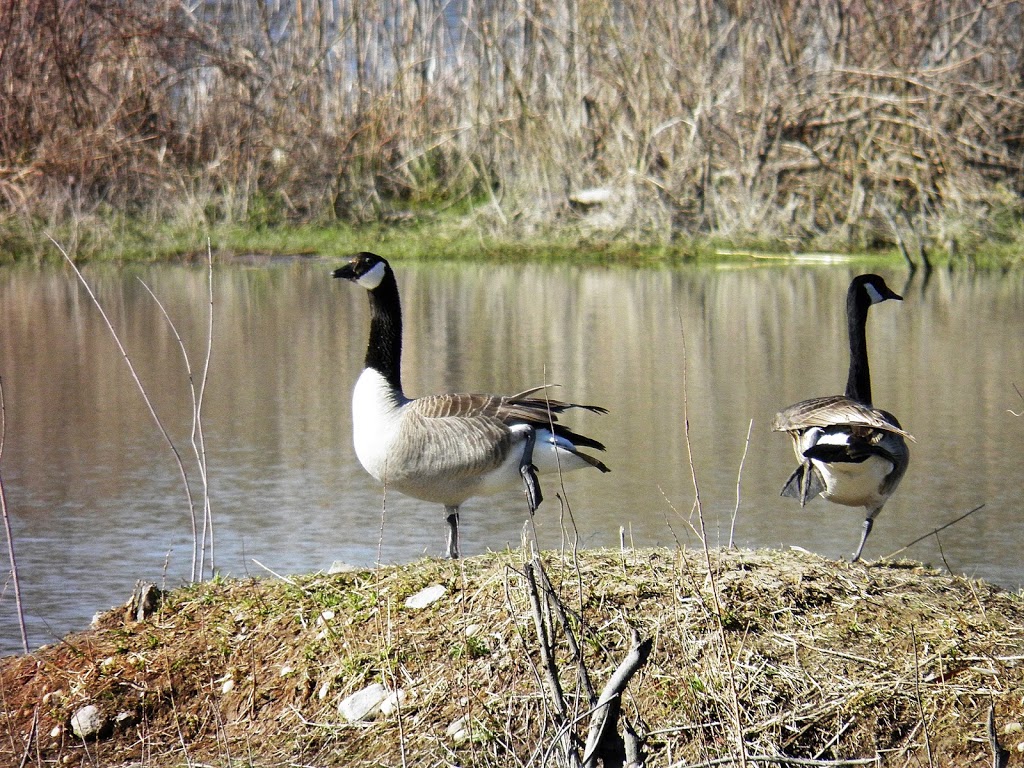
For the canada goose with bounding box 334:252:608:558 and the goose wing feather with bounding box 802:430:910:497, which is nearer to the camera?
the goose wing feather with bounding box 802:430:910:497

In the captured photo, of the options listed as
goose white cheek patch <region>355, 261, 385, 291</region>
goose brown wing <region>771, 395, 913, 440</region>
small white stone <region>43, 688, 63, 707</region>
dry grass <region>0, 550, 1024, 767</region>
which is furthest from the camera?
goose white cheek patch <region>355, 261, 385, 291</region>

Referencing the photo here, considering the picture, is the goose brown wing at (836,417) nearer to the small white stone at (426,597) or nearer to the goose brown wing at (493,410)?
the goose brown wing at (493,410)

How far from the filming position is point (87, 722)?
363 centimetres

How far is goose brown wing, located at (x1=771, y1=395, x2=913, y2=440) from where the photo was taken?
454 centimetres

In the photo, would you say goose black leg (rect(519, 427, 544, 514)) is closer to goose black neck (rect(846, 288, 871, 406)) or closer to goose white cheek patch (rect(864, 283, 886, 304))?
goose black neck (rect(846, 288, 871, 406))

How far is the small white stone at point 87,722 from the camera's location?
11.9ft

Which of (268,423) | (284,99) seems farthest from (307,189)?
(268,423)

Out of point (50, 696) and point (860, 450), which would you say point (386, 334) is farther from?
point (50, 696)

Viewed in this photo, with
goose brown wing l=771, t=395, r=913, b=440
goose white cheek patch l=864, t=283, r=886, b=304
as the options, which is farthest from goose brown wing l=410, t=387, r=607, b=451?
goose white cheek patch l=864, t=283, r=886, b=304

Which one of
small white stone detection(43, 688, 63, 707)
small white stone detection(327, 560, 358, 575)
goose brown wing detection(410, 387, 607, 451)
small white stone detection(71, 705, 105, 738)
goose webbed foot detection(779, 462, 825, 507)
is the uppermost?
goose brown wing detection(410, 387, 607, 451)

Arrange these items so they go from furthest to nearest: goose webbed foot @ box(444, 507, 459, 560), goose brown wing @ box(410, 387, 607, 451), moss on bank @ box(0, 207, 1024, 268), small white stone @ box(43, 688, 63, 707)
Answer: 1. moss on bank @ box(0, 207, 1024, 268)
2. goose brown wing @ box(410, 387, 607, 451)
3. goose webbed foot @ box(444, 507, 459, 560)
4. small white stone @ box(43, 688, 63, 707)

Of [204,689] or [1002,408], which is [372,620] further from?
[1002,408]

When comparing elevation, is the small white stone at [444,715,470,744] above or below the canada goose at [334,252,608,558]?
below

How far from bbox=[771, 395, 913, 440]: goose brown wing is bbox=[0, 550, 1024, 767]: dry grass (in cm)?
62
